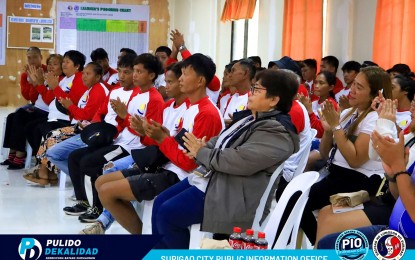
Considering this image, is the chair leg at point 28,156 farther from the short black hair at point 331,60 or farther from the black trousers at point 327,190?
the black trousers at point 327,190

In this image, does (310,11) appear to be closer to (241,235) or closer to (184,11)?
(184,11)


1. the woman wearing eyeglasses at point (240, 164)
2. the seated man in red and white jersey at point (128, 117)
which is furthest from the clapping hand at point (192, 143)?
the seated man in red and white jersey at point (128, 117)

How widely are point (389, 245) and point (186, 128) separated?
1660mm

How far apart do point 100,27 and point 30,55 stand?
5.28 metres

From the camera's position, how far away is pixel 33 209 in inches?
195

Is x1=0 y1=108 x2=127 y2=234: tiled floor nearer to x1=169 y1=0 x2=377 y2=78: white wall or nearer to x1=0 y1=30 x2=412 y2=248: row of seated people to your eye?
x1=0 y1=30 x2=412 y2=248: row of seated people

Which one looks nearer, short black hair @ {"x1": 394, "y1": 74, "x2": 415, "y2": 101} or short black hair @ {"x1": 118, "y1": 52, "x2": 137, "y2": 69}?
short black hair @ {"x1": 394, "y1": 74, "x2": 415, "y2": 101}

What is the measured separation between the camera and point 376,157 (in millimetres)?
3006

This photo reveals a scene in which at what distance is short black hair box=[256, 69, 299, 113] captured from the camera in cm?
291

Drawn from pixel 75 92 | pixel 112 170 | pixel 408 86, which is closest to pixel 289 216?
pixel 112 170

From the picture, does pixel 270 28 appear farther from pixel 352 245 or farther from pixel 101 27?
pixel 352 245

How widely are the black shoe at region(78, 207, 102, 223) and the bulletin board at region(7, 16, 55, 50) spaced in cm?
796

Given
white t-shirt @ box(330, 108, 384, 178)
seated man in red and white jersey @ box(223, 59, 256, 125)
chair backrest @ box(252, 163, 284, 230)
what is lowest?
chair backrest @ box(252, 163, 284, 230)

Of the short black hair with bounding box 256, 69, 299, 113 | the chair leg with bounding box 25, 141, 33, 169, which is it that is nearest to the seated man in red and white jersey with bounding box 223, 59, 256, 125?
the short black hair with bounding box 256, 69, 299, 113
